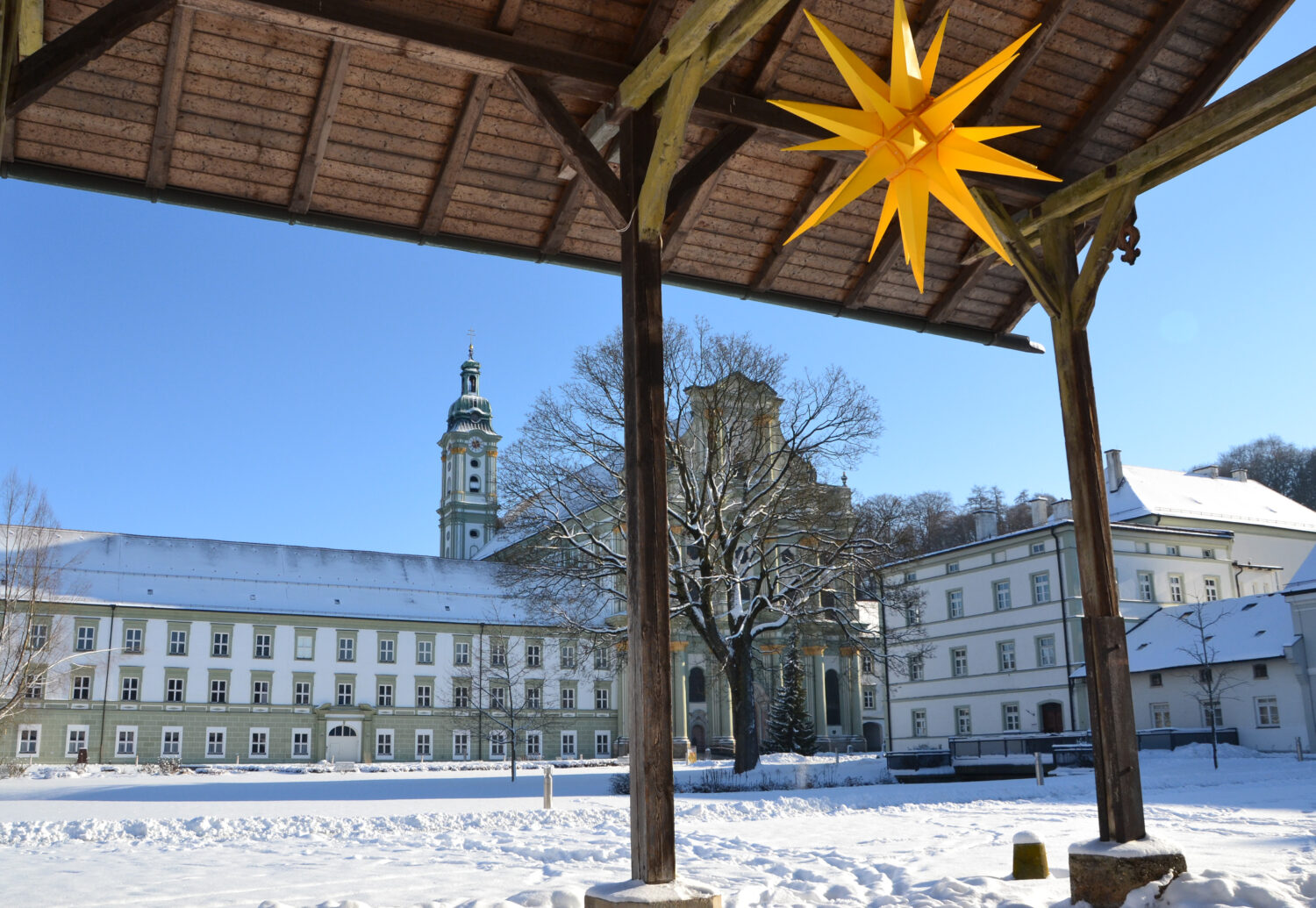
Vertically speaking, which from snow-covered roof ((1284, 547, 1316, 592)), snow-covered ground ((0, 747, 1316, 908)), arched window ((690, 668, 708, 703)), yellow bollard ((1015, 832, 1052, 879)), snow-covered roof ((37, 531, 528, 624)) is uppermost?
snow-covered roof ((37, 531, 528, 624))

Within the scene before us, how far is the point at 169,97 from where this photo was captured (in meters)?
7.08

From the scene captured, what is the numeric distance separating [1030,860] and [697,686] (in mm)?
51133

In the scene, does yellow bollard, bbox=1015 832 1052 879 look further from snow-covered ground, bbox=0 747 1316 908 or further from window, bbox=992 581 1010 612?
window, bbox=992 581 1010 612

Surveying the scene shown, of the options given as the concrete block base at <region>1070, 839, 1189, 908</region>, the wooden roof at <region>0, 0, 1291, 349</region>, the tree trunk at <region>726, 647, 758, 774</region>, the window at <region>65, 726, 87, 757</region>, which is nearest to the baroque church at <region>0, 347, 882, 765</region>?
the window at <region>65, 726, 87, 757</region>

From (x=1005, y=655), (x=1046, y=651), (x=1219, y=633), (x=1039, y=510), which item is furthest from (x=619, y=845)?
(x=1039, y=510)

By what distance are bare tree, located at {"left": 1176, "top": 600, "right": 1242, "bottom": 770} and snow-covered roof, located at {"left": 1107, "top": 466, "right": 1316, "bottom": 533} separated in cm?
1386

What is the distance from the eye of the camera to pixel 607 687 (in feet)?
199

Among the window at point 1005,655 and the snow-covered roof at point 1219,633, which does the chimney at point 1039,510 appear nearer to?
the window at point 1005,655

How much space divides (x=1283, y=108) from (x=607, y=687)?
56.2 metres

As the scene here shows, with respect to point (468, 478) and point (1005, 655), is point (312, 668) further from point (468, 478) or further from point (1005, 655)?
point (1005, 655)

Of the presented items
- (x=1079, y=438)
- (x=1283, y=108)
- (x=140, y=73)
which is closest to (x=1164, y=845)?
(x=1079, y=438)

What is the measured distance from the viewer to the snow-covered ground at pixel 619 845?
8234 millimetres

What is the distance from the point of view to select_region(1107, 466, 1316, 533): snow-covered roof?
5428 cm

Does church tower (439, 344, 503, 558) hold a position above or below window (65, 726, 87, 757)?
above
